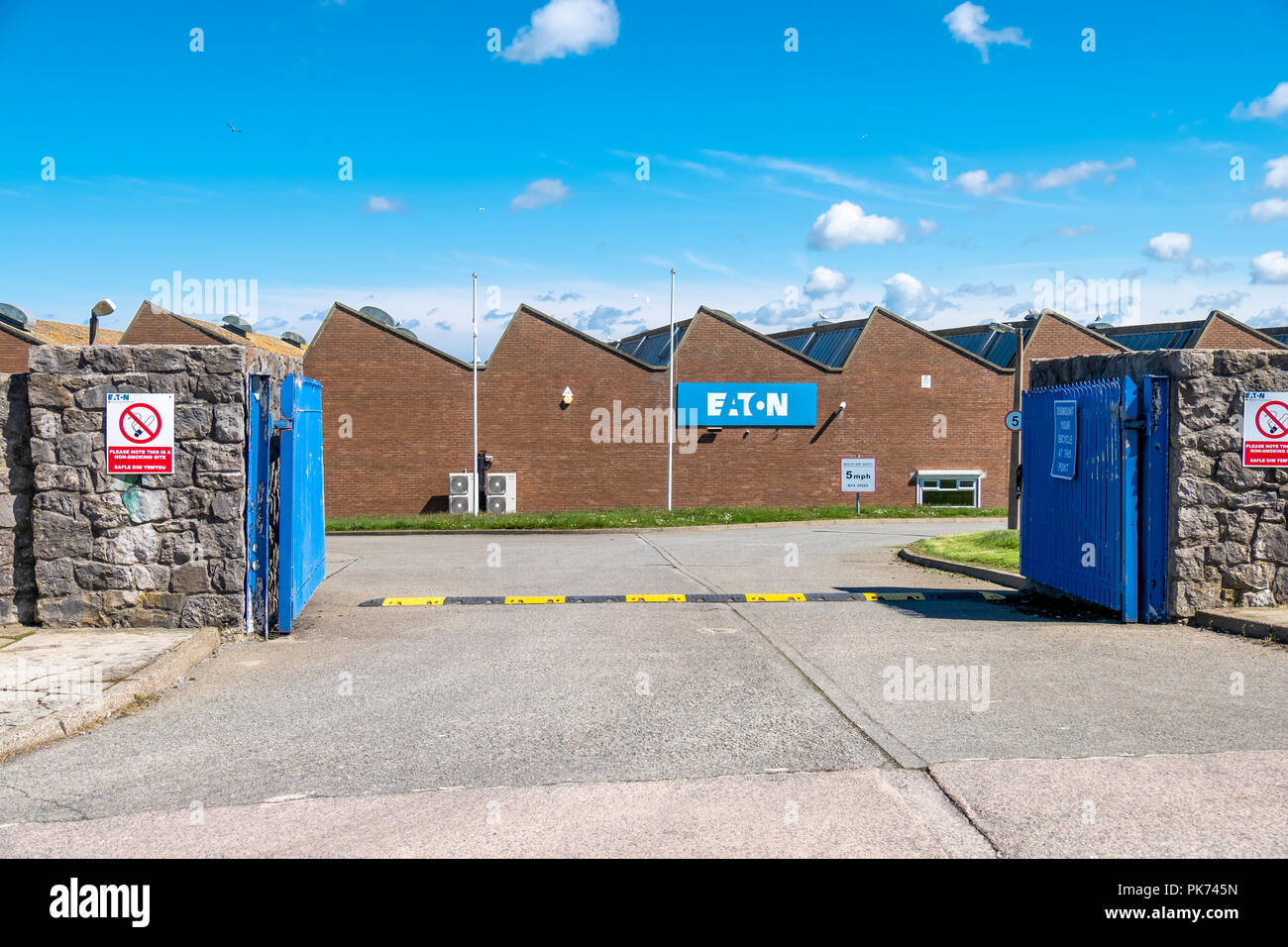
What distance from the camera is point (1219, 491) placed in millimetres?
9750

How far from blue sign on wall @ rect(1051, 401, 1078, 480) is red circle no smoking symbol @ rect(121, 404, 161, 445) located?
8.60 meters

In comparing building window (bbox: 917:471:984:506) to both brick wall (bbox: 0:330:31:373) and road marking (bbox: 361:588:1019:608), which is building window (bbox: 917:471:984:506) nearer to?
road marking (bbox: 361:588:1019:608)

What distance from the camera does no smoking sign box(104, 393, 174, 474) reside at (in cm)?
895

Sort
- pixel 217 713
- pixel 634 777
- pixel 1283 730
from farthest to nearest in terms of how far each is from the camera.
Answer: pixel 217 713, pixel 1283 730, pixel 634 777

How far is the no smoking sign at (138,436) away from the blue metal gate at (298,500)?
37.6 inches

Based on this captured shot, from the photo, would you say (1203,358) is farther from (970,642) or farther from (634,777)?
(634,777)

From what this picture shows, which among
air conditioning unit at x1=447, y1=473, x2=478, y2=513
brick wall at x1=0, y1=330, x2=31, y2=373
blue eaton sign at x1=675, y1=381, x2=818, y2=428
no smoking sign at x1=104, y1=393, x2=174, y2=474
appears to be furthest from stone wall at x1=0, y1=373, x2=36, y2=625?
brick wall at x1=0, y1=330, x2=31, y2=373

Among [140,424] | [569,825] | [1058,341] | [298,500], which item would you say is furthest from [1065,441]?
[1058,341]

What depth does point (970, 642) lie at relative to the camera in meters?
8.99

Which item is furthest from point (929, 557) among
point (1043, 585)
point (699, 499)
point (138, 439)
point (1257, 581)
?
point (699, 499)

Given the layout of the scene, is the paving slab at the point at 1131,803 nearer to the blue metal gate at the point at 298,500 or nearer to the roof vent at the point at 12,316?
the blue metal gate at the point at 298,500

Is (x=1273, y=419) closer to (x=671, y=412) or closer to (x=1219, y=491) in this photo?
(x=1219, y=491)

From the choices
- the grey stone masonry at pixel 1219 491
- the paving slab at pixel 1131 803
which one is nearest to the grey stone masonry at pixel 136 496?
the paving slab at pixel 1131 803

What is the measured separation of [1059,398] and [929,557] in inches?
245
